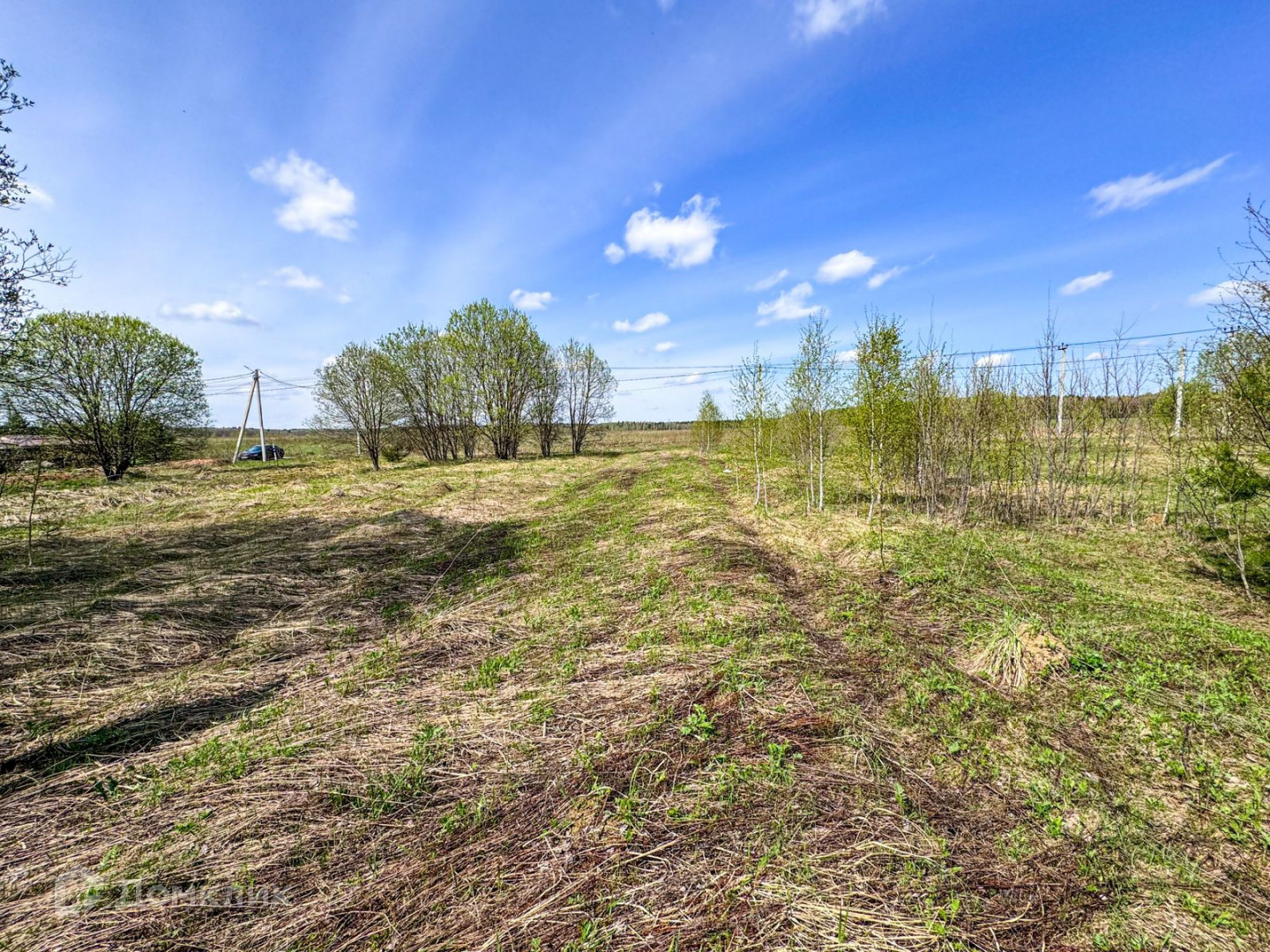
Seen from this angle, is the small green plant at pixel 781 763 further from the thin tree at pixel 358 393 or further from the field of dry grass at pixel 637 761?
the thin tree at pixel 358 393

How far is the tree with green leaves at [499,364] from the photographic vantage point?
31.3m

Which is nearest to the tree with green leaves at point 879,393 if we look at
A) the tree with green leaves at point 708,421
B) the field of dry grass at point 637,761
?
the field of dry grass at point 637,761

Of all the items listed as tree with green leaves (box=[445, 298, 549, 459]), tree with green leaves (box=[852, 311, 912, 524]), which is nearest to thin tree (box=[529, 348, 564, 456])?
tree with green leaves (box=[445, 298, 549, 459])

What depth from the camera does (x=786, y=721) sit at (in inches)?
149

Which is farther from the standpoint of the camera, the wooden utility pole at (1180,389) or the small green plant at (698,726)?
the wooden utility pole at (1180,389)

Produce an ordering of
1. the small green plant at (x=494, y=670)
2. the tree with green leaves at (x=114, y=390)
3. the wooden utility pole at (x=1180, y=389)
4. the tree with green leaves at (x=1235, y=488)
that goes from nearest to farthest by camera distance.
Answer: the small green plant at (x=494, y=670)
the tree with green leaves at (x=1235, y=488)
the wooden utility pole at (x=1180, y=389)
the tree with green leaves at (x=114, y=390)

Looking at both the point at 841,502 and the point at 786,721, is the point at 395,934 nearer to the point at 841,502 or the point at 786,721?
the point at 786,721

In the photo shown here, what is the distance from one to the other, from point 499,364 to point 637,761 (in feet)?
104

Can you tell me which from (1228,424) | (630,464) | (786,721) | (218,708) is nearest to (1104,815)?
(786,721)

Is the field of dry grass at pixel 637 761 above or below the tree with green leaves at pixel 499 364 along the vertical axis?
below

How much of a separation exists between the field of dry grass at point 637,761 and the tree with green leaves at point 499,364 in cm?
2573

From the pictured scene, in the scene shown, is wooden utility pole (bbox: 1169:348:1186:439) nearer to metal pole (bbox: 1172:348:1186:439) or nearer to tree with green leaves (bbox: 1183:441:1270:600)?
metal pole (bbox: 1172:348:1186:439)

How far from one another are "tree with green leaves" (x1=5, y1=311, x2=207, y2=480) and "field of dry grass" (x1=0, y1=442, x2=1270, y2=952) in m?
18.7

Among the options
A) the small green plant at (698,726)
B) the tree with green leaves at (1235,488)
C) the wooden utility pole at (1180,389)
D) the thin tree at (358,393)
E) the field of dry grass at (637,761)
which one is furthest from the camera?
the thin tree at (358,393)
